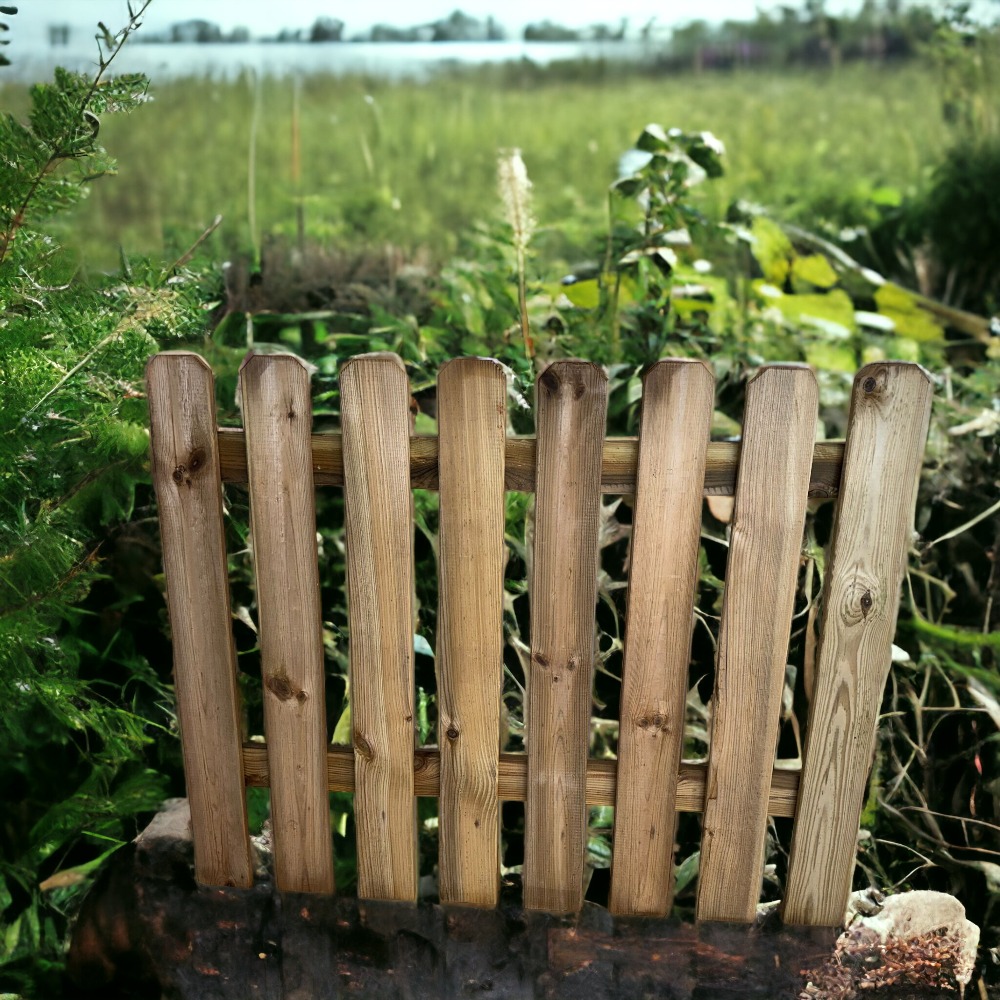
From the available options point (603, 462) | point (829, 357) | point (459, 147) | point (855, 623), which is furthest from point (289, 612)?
point (459, 147)

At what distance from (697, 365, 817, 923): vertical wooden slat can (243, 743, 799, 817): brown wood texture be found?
0.10 feet

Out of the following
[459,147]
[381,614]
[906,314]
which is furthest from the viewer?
[459,147]

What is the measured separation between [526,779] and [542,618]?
0.35 metres

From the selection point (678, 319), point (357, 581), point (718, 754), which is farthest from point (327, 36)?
point (718, 754)

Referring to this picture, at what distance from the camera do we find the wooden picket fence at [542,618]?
1508 millimetres

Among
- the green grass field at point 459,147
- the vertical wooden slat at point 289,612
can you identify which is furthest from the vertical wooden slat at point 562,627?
the green grass field at point 459,147

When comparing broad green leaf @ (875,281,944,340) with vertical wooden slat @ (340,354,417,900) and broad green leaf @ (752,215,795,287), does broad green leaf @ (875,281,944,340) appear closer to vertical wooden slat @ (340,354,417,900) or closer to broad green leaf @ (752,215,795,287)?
broad green leaf @ (752,215,795,287)

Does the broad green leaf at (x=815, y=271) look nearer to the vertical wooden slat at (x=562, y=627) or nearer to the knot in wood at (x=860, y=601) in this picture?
the knot in wood at (x=860, y=601)

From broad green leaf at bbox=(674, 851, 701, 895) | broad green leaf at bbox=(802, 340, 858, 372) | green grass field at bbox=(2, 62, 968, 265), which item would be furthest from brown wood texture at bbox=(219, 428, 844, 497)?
green grass field at bbox=(2, 62, 968, 265)

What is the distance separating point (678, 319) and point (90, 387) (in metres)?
1.90

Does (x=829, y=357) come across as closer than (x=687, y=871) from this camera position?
No

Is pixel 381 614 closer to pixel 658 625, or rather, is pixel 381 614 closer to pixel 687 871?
pixel 658 625

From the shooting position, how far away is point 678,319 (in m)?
2.96

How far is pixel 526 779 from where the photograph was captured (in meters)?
1.73
